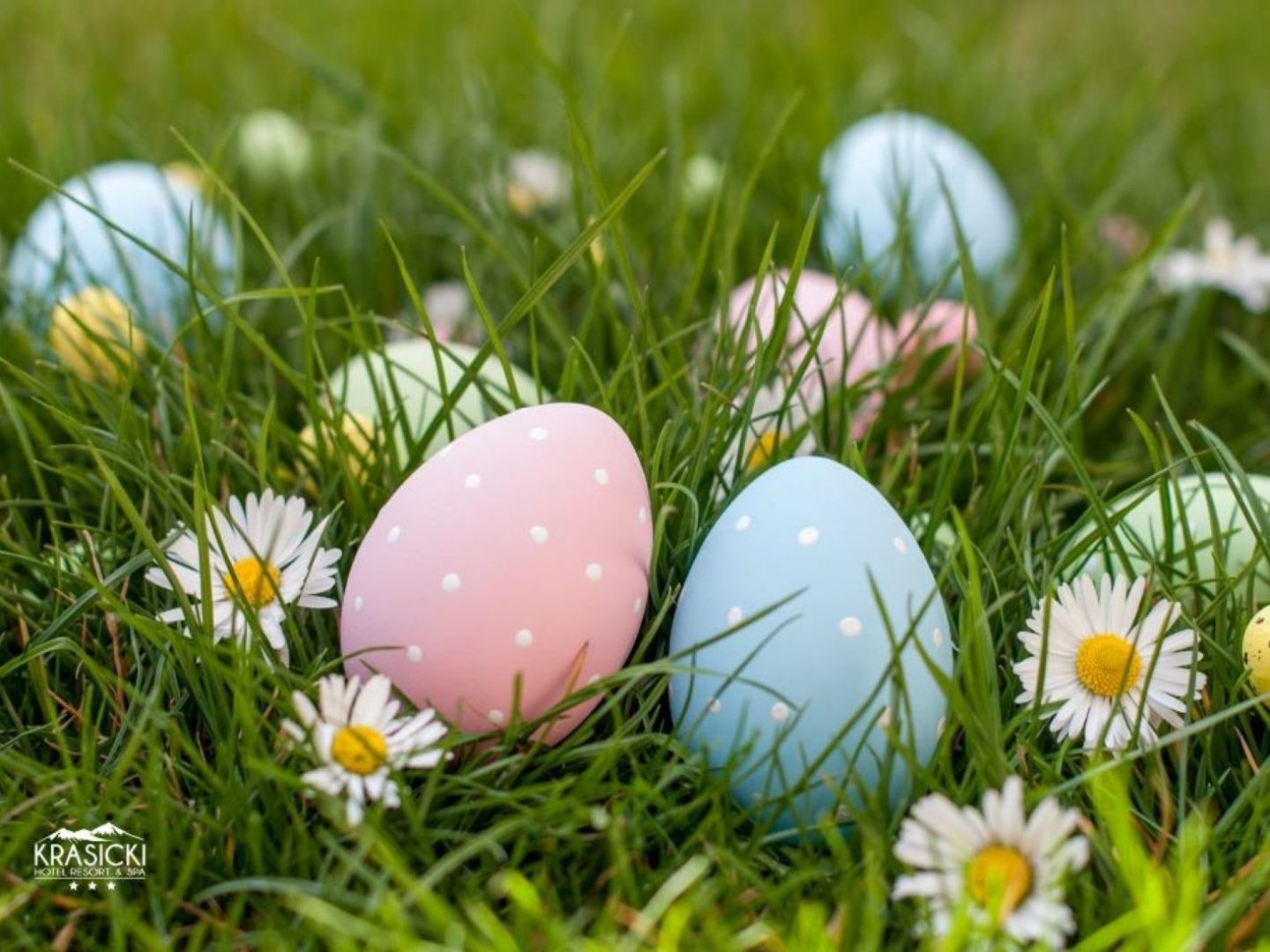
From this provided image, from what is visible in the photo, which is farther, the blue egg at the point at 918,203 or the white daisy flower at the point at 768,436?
the blue egg at the point at 918,203

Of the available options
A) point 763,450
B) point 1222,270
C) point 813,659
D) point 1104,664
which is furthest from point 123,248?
point 1222,270

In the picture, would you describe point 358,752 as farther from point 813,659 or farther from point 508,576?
point 813,659

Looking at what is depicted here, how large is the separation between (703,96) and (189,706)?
4.13ft

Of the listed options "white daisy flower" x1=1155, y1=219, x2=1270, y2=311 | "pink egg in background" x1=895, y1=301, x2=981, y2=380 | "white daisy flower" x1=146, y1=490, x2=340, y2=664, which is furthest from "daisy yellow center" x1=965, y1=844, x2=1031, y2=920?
"white daisy flower" x1=1155, y1=219, x2=1270, y2=311

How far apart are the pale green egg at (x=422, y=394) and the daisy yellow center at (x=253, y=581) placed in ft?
0.47

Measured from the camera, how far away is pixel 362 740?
0.78m

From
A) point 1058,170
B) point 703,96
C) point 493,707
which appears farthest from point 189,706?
point 703,96

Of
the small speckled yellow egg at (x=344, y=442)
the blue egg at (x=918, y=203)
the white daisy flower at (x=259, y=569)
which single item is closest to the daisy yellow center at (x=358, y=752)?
the white daisy flower at (x=259, y=569)

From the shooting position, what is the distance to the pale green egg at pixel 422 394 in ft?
3.27

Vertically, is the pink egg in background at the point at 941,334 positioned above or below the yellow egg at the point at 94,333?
below

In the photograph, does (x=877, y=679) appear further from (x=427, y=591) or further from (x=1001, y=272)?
(x=1001, y=272)

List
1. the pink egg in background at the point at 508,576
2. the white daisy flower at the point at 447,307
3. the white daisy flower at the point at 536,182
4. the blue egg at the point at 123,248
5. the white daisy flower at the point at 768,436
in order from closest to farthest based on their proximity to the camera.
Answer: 1. the pink egg in background at the point at 508,576
2. the white daisy flower at the point at 768,436
3. the blue egg at the point at 123,248
4. the white daisy flower at the point at 447,307
5. the white daisy flower at the point at 536,182

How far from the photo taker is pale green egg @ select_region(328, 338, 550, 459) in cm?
100

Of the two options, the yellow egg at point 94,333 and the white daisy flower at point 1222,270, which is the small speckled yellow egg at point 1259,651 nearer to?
the white daisy flower at point 1222,270
